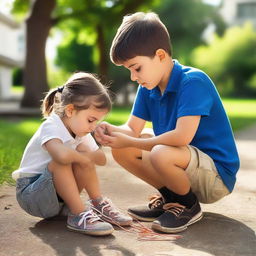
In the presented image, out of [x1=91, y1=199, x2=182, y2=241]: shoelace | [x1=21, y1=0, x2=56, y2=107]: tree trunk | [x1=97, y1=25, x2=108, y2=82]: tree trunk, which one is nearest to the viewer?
[x1=91, y1=199, x2=182, y2=241]: shoelace

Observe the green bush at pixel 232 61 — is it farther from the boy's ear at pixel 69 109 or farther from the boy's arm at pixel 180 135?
the boy's ear at pixel 69 109

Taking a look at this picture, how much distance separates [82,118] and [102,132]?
0.90 ft

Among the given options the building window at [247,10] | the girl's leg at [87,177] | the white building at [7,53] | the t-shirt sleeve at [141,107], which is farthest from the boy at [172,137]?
the building window at [247,10]

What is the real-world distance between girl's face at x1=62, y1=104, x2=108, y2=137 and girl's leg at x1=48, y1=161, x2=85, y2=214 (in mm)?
Answer: 249

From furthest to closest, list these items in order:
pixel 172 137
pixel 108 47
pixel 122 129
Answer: pixel 108 47 → pixel 122 129 → pixel 172 137

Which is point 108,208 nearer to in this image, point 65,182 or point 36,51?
point 65,182

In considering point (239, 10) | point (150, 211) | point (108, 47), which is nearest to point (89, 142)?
point (150, 211)

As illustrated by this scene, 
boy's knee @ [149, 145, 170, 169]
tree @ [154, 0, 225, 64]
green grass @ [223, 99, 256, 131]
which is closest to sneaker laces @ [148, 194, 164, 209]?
boy's knee @ [149, 145, 170, 169]

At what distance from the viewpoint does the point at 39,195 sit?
2992 millimetres

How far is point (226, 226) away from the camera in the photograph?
10.4 feet

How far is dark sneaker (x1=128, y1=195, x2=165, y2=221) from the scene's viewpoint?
3.32m

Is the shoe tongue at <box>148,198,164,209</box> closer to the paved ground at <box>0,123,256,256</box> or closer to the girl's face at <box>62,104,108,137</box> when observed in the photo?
the paved ground at <box>0,123,256,256</box>

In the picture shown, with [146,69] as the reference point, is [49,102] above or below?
below

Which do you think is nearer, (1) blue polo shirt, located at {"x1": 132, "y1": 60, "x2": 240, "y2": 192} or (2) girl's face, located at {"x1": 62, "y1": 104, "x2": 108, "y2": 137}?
(2) girl's face, located at {"x1": 62, "y1": 104, "x2": 108, "y2": 137}
